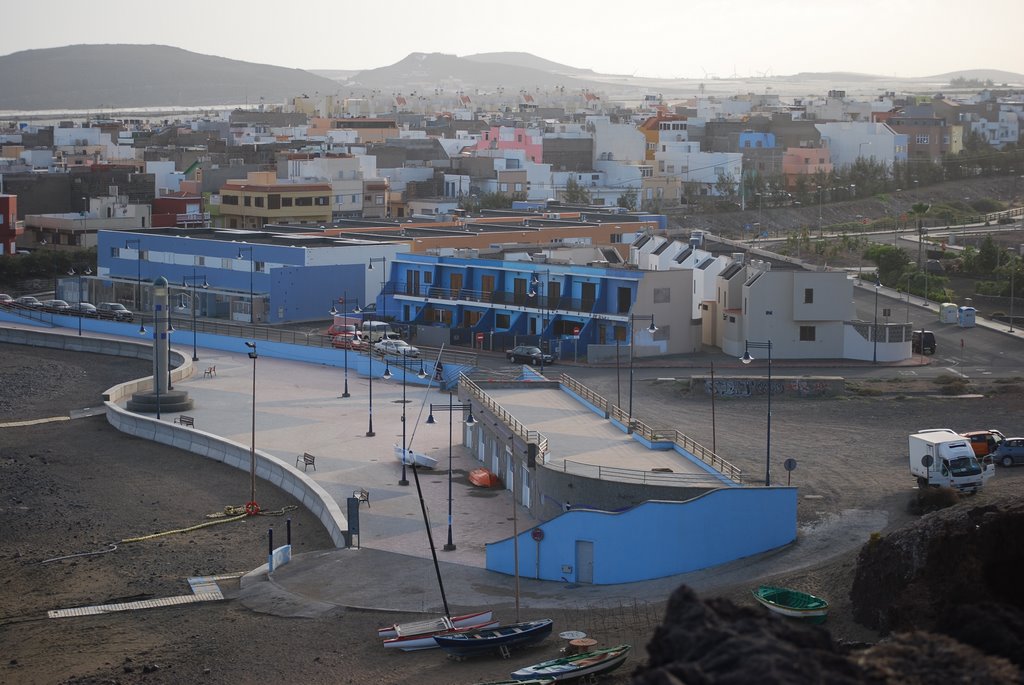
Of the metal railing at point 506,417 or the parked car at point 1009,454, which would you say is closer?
the metal railing at point 506,417

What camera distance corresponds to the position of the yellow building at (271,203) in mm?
45844

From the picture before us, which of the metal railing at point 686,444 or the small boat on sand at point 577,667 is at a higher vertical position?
the metal railing at point 686,444

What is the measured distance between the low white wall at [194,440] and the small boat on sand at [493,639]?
3.92 m

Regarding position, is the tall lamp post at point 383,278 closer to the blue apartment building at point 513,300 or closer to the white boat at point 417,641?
the blue apartment building at point 513,300

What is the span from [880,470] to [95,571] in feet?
32.1

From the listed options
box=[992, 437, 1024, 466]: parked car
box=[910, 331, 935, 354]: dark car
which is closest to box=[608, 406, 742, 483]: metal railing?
box=[992, 437, 1024, 466]: parked car

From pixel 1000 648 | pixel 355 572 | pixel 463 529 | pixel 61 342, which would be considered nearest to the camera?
pixel 1000 648

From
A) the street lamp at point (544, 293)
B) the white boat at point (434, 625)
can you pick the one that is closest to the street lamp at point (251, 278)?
the street lamp at point (544, 293)

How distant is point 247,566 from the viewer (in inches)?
667

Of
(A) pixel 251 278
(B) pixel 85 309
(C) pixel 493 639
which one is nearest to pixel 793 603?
(C) pixel 493 639

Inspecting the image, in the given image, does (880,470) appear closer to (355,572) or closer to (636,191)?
(355,572)

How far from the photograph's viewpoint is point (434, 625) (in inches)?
547

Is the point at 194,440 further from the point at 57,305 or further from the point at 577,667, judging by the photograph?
the point at 57,305

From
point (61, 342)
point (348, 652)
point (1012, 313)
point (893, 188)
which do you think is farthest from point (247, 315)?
point (893, 188)
